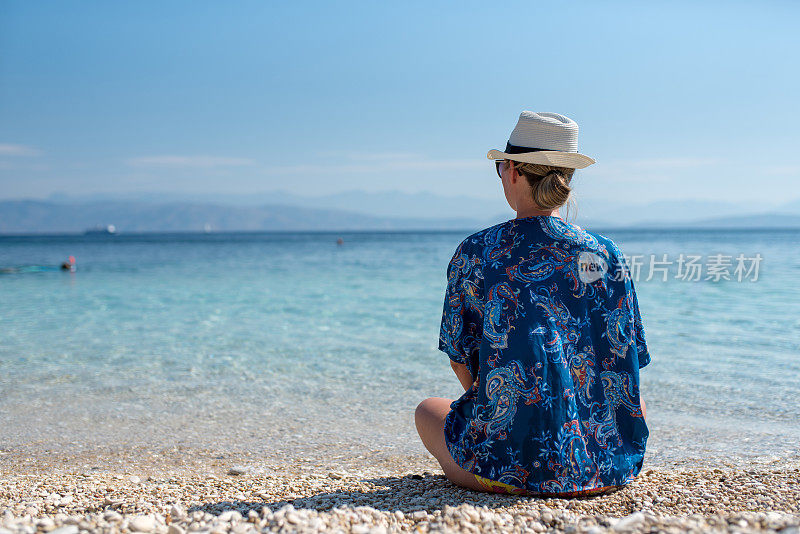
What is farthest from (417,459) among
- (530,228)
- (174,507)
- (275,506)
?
(530,228)

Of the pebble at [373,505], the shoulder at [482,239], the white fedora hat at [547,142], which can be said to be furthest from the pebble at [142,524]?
the white fedora hat at [547,142]

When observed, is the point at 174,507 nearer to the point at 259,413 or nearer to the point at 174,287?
the point at 259,413

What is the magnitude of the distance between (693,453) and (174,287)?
14.0 m

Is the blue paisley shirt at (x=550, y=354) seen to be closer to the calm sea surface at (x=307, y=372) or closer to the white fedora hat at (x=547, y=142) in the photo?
the white fedora hat at (x=547, y=142)

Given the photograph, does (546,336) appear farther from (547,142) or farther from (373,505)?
(373,505)

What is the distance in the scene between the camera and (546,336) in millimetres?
2396

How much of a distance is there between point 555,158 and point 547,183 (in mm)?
102

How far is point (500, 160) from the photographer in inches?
100.0

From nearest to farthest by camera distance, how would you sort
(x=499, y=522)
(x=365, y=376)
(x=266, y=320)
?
(x=499, y=522) < (x=365, y=376) < (x=266, y=320)

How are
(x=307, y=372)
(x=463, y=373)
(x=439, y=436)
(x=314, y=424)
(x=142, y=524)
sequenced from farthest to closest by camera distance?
(x=307, y=372)
(x=314, y=424)
(x=439, y=436)
(x=463, y=373)
(x=142, y=524)

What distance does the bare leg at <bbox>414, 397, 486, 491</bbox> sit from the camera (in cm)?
276

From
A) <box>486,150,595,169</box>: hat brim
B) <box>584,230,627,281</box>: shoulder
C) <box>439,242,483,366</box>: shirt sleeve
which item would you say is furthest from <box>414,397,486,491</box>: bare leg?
<box>486,150,595,169</box>: hat brim

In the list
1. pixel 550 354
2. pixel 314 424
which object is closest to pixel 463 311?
pixel 550 354

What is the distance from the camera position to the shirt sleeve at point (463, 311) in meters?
2.53
